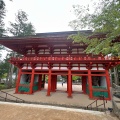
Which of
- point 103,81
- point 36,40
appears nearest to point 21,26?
point 36,40

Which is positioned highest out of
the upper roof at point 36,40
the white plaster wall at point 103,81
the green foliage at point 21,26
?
the green foliage at point 21,26

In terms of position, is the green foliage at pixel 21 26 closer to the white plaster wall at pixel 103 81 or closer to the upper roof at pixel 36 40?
the upper roof at pixel 36 40

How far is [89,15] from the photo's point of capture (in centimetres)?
482

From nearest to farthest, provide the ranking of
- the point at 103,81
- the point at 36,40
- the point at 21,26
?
the point at 36,40, the point at 103,81, the point at 21,26

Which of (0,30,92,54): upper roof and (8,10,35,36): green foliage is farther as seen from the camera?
(8,10,35,36): green foliage

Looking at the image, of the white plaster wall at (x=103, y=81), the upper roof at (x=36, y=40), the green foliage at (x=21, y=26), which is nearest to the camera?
the upper roof at (x=36, y=40)

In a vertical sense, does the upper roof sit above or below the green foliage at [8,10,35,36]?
below

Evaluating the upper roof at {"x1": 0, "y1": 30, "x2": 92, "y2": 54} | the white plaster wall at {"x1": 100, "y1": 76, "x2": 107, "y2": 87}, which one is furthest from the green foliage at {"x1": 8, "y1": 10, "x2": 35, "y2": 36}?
the white plaster wall at {"x1": 100, "y1": 76, "x2": 107, "y2": 87}

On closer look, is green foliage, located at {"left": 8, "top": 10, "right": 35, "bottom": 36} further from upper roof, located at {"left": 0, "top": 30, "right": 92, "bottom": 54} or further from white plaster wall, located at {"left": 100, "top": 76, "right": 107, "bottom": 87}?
white plaster wall, located at {"left": 100, "top": 76, "right": 107, "bottom": 87}

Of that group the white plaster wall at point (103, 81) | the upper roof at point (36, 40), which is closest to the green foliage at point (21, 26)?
the upper roof at point (36, 40)

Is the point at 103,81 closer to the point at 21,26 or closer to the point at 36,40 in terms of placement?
the point at 36,40

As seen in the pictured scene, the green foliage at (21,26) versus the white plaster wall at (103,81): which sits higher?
the green foliage at (21,26)

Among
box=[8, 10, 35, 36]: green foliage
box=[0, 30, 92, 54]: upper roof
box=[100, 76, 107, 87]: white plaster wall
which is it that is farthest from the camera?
box=[8, 10, 35, 36]: green foliage

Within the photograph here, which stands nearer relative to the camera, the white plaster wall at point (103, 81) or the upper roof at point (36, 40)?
the upper roof at point (36, 40)
